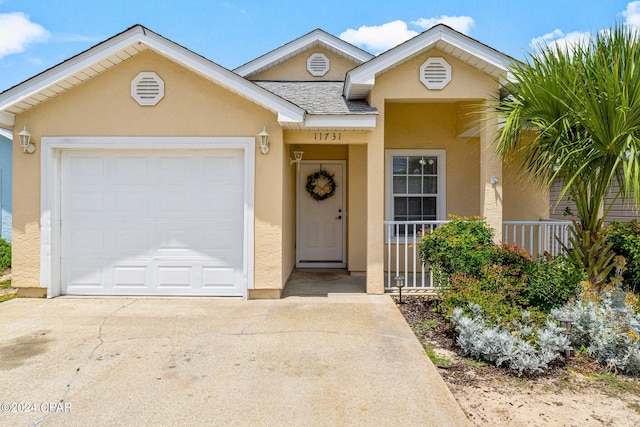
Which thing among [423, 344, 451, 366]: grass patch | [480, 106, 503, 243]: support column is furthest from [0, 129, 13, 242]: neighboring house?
[480, 106, 503, 243]: support column

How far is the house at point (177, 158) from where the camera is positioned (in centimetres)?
642

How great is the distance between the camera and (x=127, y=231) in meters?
6.67

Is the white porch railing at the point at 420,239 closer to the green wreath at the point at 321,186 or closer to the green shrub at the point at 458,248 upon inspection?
the green shrub at the point at 458,248

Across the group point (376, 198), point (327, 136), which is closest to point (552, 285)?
point (376, 198)

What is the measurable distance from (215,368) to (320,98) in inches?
207

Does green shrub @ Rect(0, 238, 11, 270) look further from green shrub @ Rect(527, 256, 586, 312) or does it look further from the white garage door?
green shrub @ Rect(527, 256, 586, 312)

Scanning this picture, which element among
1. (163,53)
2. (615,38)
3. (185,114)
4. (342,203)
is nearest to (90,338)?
(185,114)

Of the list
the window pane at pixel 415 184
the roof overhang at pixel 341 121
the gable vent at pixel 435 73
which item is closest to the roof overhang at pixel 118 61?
the roof overhang at pixel 341 121

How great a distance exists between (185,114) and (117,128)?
1.15 meters

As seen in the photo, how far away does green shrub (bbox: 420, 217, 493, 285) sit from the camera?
5473 millimetres

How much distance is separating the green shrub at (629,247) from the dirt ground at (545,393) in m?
2.27

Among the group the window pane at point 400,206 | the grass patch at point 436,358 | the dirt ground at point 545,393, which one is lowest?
the dirt ground at point 545,393

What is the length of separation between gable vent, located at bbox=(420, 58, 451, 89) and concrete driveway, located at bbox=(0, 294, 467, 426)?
388 centimetres

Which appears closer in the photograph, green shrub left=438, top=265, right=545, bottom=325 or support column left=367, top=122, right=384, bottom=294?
green shrub left=438, top=265, right=545, bottom=325
